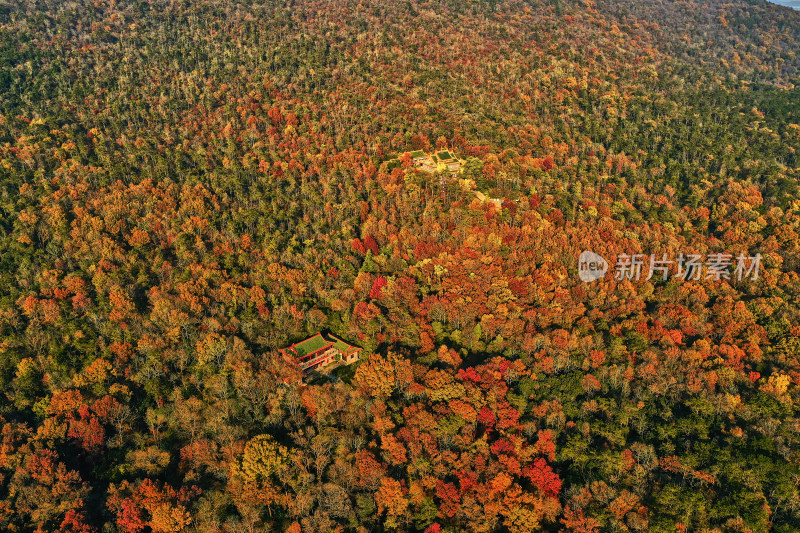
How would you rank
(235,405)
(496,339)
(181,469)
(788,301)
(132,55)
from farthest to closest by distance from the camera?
(132,55), (788,301), (496,339), (235,405), (181,469)

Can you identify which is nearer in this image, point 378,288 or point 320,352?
point 320,352

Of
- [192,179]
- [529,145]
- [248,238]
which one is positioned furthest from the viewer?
[529,145]

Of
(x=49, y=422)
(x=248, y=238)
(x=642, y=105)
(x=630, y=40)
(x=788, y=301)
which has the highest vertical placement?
(x=630, y=40)

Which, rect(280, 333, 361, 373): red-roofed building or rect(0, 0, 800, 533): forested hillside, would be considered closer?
rect(0, 0, 800, 533): forested hillside

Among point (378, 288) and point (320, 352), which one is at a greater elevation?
point (378, 288)

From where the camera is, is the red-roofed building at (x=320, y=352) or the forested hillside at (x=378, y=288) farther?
the red-roofed building at (x=320, y=352)

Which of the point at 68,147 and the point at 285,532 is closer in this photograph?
the point at 285,532

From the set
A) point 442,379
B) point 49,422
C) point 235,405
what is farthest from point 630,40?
point 49,422

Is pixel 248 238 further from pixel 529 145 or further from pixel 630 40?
pixel 630 40
